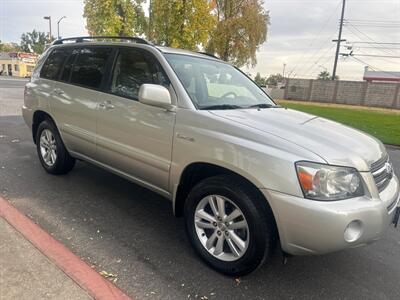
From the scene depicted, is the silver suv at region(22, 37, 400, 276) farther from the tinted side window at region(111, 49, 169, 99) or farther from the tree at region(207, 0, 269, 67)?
the tree at region(207, 0, 269, 67)

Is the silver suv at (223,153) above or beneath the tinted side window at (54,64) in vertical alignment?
beneath

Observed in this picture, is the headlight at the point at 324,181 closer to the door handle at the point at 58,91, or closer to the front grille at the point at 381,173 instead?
the front grille at the point at 381,173

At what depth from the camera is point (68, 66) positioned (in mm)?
4730

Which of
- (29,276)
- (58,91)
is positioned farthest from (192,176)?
(58,91)

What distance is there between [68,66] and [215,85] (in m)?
2.05

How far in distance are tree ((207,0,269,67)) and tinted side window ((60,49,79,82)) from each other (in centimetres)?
1981

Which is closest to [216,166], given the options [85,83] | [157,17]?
[85,83]

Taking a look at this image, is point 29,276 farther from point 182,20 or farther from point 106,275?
point 182,20

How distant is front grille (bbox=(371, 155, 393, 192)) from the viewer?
112 inches

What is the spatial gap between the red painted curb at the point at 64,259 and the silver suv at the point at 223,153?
2.80ft

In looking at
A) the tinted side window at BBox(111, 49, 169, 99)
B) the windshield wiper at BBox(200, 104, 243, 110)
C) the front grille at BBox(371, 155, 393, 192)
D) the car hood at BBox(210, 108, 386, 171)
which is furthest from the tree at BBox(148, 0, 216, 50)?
the front grille at BBox(371, 155, 393, 192)

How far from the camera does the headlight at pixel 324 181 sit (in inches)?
98.4

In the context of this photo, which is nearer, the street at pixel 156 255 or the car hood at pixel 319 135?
the car hood at pixel 319 135

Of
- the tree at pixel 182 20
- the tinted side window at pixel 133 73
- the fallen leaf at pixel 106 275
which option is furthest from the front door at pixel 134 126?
the tree at pixel 182 20
